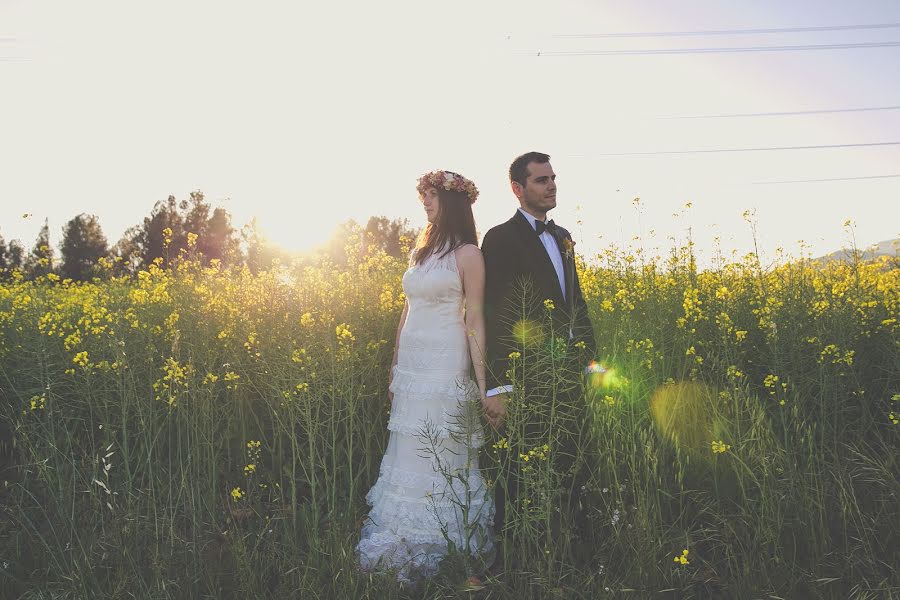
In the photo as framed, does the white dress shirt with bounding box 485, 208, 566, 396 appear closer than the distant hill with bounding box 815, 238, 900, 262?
Yes

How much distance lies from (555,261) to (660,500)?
4.17 ft

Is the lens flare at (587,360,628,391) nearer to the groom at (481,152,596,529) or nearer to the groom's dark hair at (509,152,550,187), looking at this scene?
the groom at (481,152,596,529)

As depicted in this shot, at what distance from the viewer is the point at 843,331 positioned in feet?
11.2

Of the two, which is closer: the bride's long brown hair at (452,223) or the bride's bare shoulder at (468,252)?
the bride's bare shoulder at (468,252)

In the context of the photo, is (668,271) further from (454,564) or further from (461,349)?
(454,564)

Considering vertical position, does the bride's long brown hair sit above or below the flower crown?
below

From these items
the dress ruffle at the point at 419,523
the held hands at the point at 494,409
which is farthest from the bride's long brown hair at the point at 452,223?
the dress ruffle at the point at 419,523

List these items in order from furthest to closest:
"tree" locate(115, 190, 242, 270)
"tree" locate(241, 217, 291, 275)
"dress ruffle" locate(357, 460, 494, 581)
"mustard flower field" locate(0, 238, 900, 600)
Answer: "tree" locate(115, 190, 242, 270) → "tree" locate(241, 217, 291, 275) → "dress ruffle" locate(357, 460, 494, 581) → "mustard flower field" locate(0, 238, 900, 600)

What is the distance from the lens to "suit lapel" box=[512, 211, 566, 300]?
122 inches

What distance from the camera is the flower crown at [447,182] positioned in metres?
3.22

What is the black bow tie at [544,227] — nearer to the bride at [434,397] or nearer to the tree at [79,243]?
the bride at [434,397]

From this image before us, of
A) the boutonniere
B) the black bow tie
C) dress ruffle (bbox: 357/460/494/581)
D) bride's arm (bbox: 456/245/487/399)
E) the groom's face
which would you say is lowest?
dress ruffle (bbox: 357/460/494/581)

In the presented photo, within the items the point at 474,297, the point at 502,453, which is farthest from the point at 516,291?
the point at 502,453

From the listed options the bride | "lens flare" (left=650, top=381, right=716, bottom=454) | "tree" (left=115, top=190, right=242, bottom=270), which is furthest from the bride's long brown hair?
"tree" (left=115, top=190, right=242, bottom=270)
